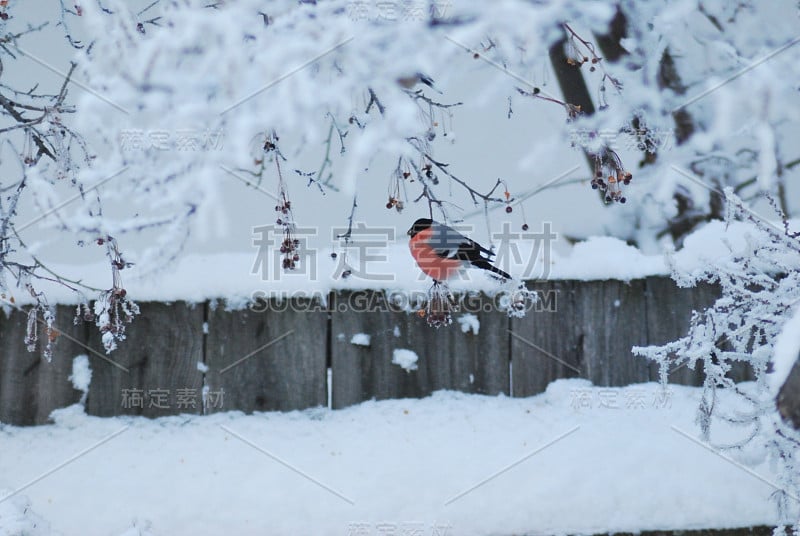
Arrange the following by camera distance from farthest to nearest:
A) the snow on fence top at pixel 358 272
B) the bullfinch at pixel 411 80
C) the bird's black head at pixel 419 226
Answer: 1. the snow on fence top at pixel 358 272
2. the bird's black head at pixel 419 226
3. the bullfinch at pixel 411 80

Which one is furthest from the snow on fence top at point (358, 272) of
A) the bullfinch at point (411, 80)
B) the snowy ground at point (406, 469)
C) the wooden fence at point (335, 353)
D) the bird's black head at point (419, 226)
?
the bullfinch at point (411, 80)

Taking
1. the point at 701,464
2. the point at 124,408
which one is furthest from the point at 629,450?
the point at 124,408

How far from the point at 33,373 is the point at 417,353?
1.86 m

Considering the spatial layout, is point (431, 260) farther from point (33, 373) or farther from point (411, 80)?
point (33, 373)

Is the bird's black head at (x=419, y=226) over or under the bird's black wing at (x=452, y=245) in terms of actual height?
over

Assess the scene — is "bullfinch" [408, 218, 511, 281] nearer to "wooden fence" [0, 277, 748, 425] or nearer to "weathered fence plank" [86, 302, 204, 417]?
"wooden fence" [0, 277, 748, 425]

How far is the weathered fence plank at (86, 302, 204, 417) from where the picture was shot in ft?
11.5

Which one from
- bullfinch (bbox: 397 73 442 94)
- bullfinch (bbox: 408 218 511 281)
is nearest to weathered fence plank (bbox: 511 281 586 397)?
bullfinch (bbox: 408 218 511 281)

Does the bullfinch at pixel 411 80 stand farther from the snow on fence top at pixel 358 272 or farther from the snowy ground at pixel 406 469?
the snowy ground at pixel 406 469

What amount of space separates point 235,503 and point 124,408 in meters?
0.85

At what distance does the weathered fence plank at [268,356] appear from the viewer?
3.49 meters

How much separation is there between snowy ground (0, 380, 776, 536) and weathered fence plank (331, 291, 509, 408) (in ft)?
0.28

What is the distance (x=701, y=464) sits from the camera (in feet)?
10.3

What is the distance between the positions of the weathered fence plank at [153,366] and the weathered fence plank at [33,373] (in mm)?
102
